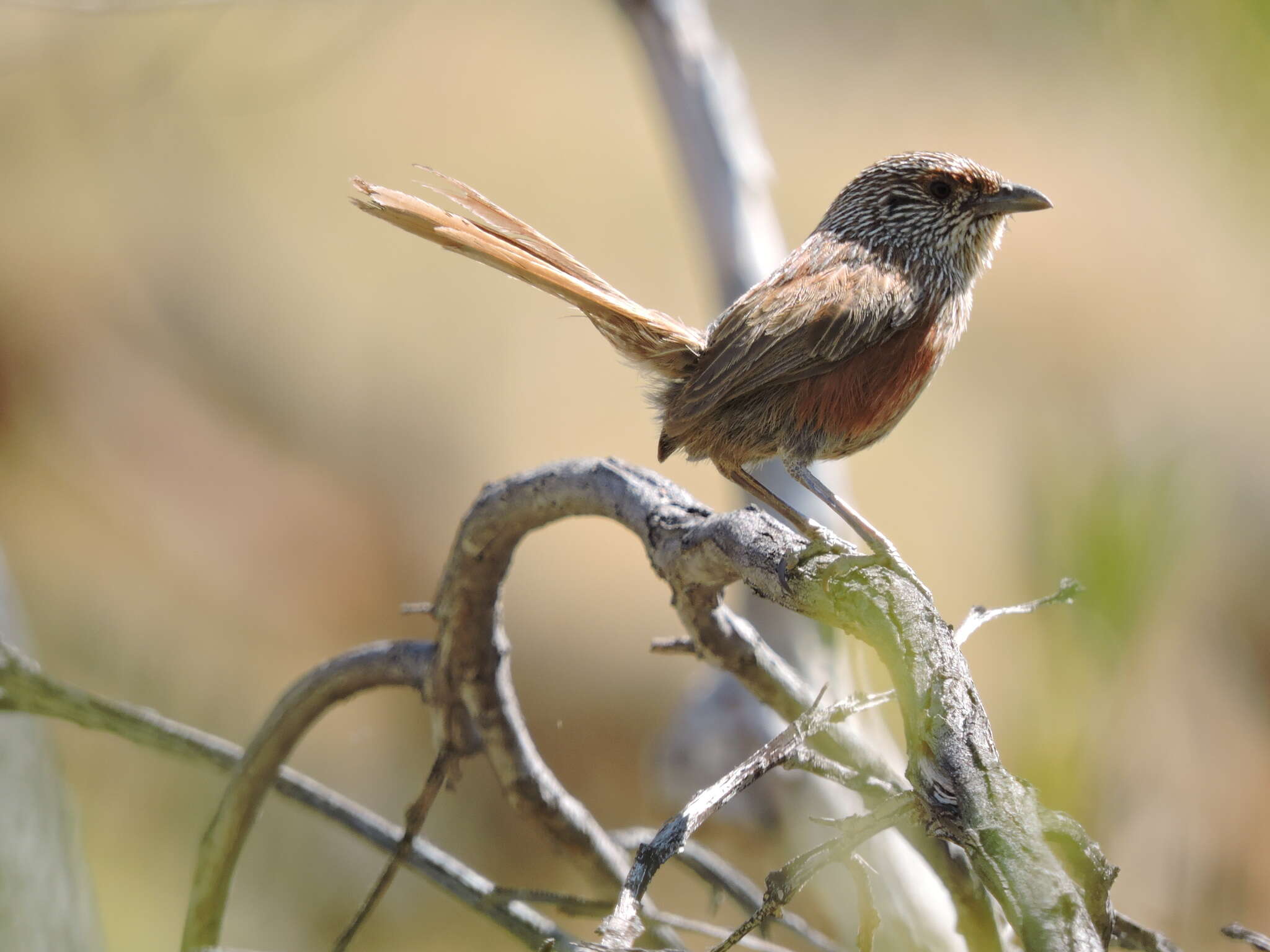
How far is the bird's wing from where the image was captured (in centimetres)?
276

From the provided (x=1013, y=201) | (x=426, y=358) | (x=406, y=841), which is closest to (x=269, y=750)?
(x=406, y=841)

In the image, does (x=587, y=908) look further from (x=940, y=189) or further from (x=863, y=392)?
(x=940, y=189)

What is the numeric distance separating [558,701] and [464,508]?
55.7 inches

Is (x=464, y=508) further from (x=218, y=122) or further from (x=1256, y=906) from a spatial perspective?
(x=1256, y=906)

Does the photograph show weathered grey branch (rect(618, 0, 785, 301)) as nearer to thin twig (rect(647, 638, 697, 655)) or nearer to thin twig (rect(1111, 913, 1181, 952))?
thin twig (rect(647, 638, 697, 655))

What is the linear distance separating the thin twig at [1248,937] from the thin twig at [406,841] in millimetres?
1543

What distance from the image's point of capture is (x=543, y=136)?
8.53m

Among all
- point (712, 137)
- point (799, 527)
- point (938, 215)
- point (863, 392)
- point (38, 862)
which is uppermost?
point (712, 137)

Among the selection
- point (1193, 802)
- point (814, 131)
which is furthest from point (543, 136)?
point (1193, 802)

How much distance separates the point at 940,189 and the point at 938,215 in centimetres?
9

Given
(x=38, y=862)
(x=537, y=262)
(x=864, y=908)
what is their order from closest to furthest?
(x=864, y=908), (x=38, y=862), (x=537, y=262)

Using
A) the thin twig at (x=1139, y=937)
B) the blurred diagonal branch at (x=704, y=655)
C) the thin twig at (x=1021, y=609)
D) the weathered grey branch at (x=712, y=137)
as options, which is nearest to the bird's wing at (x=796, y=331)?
the blurred diagonal branch at (x=704, y=655)

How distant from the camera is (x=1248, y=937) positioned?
143cm

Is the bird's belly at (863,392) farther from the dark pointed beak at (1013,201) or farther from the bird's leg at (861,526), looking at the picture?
the dark pointed beak at (1013,201)
